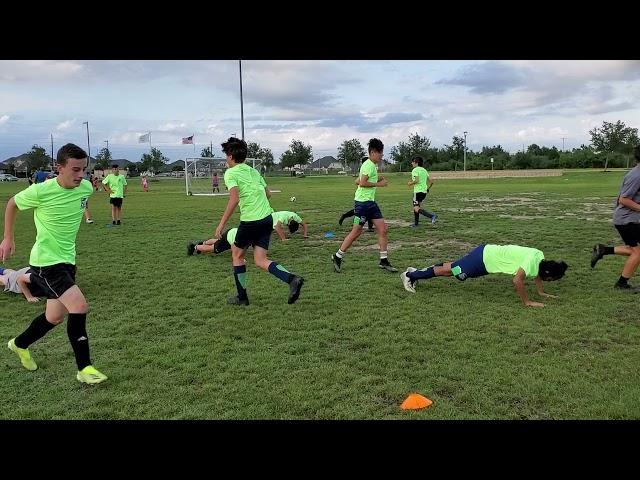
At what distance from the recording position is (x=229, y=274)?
8047mm

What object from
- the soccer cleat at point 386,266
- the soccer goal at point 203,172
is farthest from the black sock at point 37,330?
the soccer goal at point 203,172

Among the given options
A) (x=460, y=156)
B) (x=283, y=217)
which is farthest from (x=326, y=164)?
(x=283, y=217)

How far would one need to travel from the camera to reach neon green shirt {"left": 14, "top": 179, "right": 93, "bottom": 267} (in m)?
4.09

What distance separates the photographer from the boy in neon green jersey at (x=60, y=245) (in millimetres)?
4066

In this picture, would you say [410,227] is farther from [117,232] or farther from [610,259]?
[117,232]

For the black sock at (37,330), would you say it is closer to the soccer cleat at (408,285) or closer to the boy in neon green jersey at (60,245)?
the boy in neon green jersey at (60,245)

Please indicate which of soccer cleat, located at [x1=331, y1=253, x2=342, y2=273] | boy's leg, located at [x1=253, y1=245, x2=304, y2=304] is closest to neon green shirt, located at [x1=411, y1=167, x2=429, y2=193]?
soccer cleat, located at [x1=331, y1=253, x2=342, y2=273]

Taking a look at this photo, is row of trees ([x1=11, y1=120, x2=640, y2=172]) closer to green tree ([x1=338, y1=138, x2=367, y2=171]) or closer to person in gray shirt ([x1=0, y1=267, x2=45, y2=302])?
green tree ([x1=338, y1=138, x2=367, y2=171])

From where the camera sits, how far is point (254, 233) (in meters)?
6.10

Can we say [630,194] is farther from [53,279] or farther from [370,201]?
[53,279]

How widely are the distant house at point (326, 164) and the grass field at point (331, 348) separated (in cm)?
Result: 8093

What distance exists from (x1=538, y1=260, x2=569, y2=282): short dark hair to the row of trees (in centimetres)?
5418

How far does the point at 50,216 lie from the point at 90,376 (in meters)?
1.31
